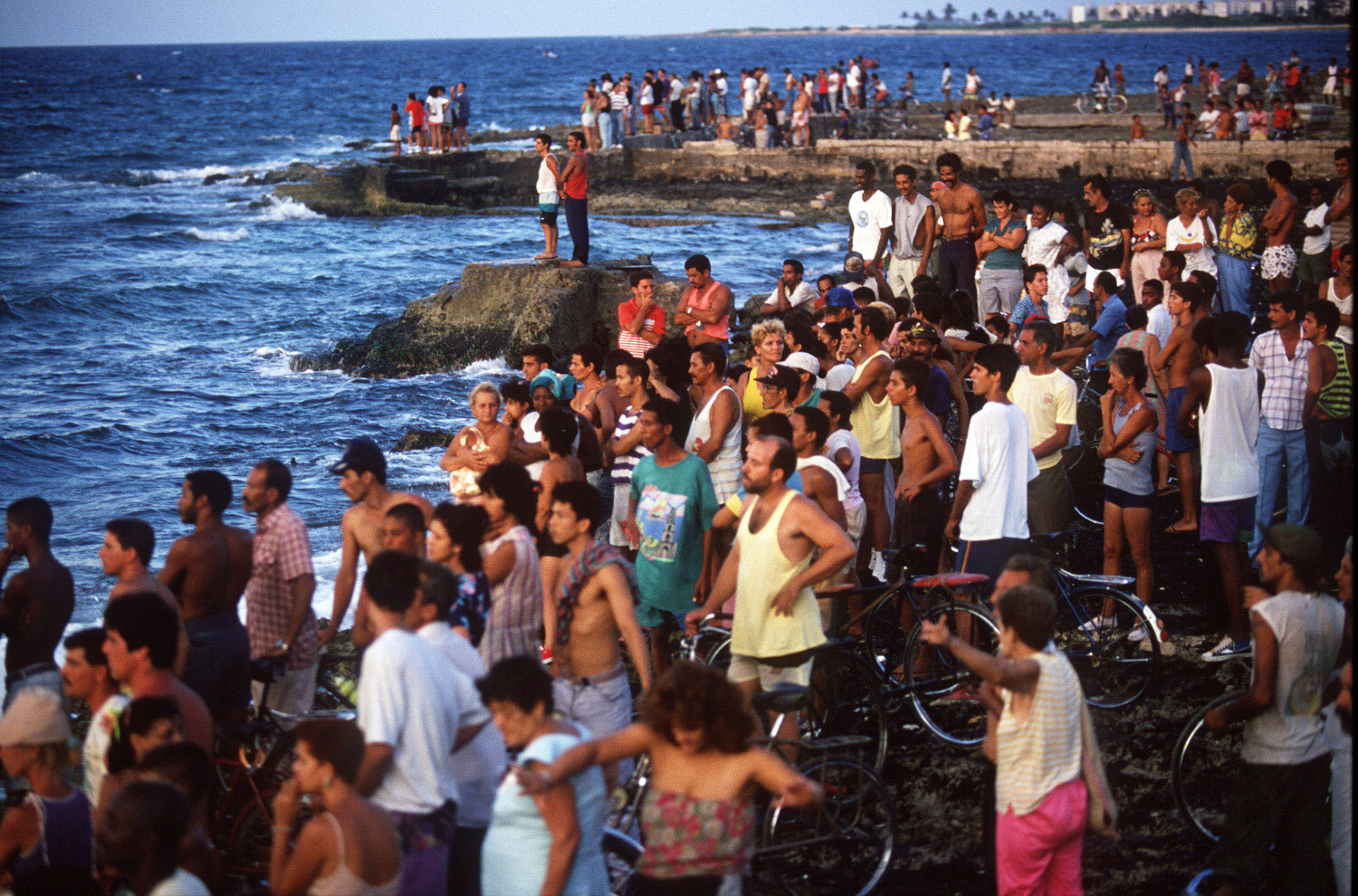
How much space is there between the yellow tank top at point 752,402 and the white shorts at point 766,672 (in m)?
2.76

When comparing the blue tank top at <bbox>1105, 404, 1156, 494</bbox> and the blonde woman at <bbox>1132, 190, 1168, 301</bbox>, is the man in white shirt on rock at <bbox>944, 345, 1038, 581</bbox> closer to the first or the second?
the blue tank top at <bbox>1105, 404, 1156, 494</bbox>

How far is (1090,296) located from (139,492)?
1069 centimetres

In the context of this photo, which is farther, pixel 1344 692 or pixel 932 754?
pixel 932 754

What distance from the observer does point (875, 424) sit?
8.14 m

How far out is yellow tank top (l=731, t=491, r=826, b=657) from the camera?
213 inches

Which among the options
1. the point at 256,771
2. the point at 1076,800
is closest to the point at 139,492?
the point at 256,771

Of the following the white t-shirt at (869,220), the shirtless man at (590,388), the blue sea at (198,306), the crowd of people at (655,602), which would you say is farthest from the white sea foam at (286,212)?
the shirtless man at (590,388)

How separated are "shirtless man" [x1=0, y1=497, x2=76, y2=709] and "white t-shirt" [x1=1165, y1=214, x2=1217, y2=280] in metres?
9.80

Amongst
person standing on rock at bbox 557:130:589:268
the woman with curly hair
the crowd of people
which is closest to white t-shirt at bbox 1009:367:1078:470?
the crowd of people

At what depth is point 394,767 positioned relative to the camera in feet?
13.2

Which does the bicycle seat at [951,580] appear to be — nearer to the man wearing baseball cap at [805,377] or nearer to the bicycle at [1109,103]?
the man wearing baseball cap at [805,377]

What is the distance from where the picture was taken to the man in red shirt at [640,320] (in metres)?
10.4

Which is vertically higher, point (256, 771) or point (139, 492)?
point (256, 771)

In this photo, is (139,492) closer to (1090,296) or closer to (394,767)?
(1090,296)
